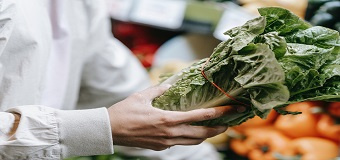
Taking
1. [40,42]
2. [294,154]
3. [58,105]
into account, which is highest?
[40,42]

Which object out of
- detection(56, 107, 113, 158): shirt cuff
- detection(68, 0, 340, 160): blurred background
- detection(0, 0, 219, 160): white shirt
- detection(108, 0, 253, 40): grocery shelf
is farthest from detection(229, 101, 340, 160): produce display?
detection(56, 107, 113, 158): shirt cuff

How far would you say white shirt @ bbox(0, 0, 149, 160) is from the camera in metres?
1.27

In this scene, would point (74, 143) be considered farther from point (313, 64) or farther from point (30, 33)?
point (313, 64)

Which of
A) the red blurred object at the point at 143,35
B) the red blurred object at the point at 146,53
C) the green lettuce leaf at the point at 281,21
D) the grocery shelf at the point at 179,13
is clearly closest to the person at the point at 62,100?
the green lettuce leaf at the point at 281,21

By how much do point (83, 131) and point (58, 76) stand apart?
53 centimetres

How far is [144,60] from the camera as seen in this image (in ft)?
10.3

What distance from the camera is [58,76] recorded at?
69.8 inches

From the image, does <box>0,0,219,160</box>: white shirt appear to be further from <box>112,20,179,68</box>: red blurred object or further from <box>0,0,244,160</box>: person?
<box>112,20,179,68</box>: red blurred object

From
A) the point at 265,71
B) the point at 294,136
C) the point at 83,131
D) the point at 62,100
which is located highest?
the point at 265,71

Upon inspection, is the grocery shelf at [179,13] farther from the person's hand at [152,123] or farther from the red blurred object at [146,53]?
the person's hand at [152,123]

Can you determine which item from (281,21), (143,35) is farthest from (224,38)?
(281,21)

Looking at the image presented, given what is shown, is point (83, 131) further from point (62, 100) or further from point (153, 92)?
point (62, 100)

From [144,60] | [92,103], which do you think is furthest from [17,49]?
[144,60]

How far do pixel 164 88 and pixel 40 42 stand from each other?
42cm
